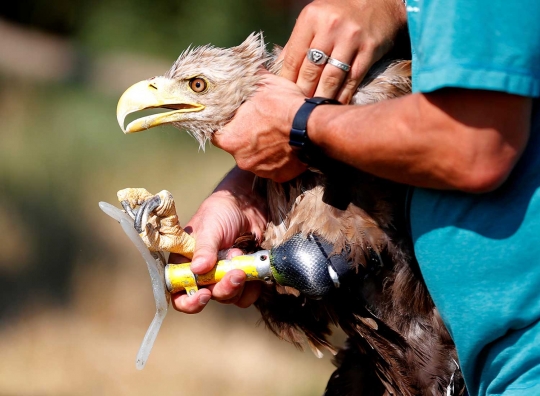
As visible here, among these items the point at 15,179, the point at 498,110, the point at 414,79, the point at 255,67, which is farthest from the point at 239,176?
the point at 15,179

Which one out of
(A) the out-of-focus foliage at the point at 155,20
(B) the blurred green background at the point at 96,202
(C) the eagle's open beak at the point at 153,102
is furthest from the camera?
(A) the out-of-focus foliage at the point at 155,20

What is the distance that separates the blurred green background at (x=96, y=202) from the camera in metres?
4.92

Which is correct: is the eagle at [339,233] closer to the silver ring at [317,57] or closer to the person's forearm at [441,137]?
the silver ring at [317,57]

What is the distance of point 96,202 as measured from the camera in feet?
18.8

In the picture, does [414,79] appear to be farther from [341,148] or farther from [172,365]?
[172,365]

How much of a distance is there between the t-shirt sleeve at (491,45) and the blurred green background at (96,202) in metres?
3.83

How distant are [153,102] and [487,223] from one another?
3.64 feet

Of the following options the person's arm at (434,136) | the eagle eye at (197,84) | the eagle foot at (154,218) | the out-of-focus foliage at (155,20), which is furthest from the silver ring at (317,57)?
the out-of-focus foliage at (155,20)

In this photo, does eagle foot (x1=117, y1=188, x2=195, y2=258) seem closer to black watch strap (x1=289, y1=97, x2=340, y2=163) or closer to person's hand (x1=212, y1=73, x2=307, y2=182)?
person's hand (x1=212, y1=73, x2=307, y2=182)

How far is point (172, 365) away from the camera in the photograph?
4.94 m

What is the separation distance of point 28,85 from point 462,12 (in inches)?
210

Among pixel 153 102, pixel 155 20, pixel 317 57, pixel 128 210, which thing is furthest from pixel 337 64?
pixel 155 20

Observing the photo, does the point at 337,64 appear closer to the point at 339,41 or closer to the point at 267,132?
the point at 339,41

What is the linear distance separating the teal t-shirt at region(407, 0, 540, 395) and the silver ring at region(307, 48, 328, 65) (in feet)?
1.44
